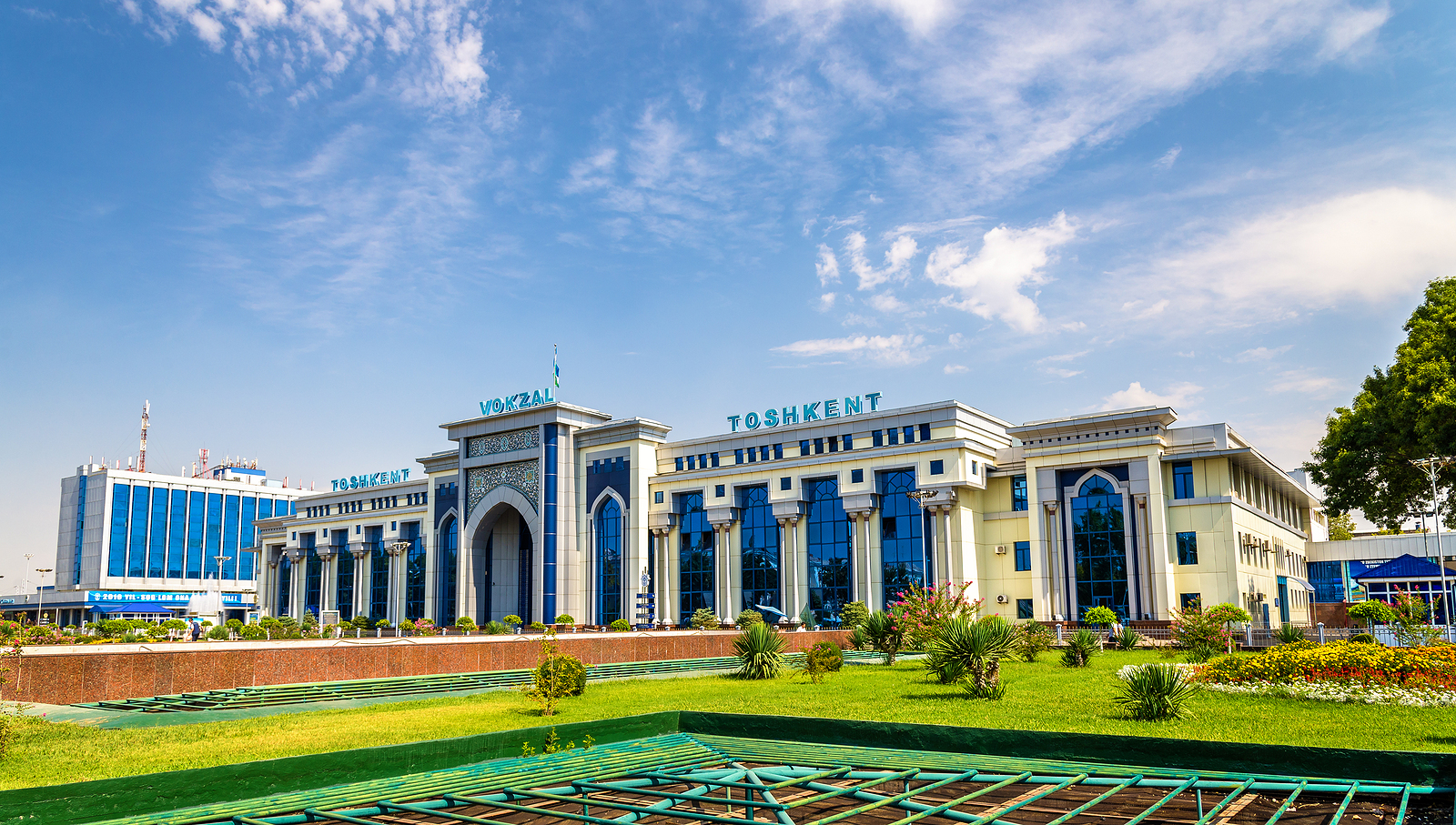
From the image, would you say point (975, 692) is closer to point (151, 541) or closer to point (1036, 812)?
point (1036, 812)

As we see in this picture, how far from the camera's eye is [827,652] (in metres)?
30.7

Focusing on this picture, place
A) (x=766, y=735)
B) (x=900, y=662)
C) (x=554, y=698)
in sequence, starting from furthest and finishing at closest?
(x=900, y=662)
(x=554, y=698)
(x=766, y=735)

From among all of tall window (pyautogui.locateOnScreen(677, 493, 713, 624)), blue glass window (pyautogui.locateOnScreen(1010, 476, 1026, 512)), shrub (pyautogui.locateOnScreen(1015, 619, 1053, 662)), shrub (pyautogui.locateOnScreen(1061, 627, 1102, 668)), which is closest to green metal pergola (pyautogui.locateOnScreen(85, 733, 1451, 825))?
shrub (pyautogui.locateOnScreen(1061, 627, 1102, 668))

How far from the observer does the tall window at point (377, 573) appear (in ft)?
259

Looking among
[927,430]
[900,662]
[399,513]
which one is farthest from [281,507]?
[900,662]

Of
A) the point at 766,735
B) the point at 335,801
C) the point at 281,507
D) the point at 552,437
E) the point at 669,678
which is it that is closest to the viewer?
the point at 335,801

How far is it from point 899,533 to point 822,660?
2483 cm

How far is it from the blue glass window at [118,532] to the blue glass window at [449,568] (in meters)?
76.9

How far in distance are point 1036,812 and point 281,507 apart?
147m

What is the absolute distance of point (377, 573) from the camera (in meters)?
80.1

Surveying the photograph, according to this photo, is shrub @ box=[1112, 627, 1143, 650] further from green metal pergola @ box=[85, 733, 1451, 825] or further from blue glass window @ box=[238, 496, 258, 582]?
blue glass window @ box=[238, 496, 258, 582]

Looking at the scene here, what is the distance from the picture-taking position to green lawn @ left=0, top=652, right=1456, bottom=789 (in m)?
14.4

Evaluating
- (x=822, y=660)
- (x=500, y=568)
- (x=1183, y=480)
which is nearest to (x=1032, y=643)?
(x=822, y=660)

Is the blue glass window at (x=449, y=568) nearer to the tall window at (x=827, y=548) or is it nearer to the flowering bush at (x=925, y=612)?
the tall window at (x=827, y=548)
